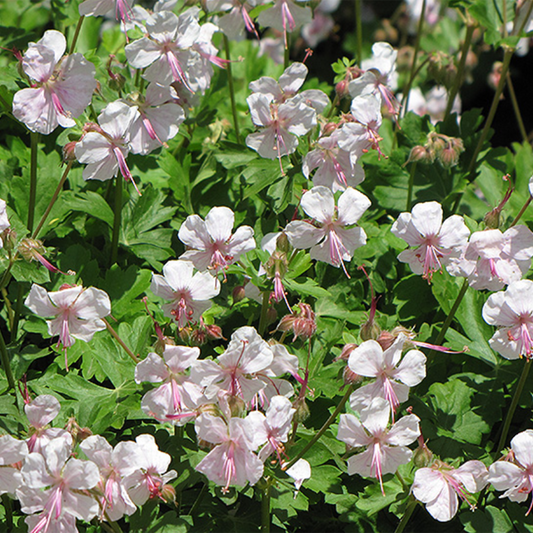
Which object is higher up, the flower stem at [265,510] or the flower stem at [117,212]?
the flower stem at [117,212]

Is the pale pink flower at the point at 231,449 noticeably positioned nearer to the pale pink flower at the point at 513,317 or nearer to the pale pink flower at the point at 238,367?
the pale pink flower at the point at 238,367

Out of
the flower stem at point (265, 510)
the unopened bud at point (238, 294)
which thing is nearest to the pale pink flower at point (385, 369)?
the flower stem at point (265, 510)

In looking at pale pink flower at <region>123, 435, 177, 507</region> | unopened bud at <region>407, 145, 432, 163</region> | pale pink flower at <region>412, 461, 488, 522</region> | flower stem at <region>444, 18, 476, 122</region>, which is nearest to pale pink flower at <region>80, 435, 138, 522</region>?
pale pink flower at <region>123, 435, 177, 507</region>

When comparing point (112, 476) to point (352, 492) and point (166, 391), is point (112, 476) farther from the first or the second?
point (352, 492)

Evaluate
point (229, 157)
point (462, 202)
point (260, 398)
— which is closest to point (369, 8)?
point (462, 202)

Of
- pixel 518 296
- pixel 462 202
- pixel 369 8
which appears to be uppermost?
pixel 518 296

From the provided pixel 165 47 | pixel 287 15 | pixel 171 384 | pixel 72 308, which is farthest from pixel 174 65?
pixel 171 384

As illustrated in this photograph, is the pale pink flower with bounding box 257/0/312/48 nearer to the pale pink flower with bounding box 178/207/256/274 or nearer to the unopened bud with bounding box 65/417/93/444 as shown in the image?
the pale pink flower with bounding box 178/207/256/274
